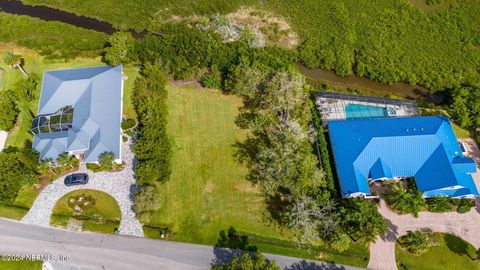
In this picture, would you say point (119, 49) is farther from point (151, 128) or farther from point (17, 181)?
point (17, 181)

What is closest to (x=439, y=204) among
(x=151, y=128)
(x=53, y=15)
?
(x=151, y=128)

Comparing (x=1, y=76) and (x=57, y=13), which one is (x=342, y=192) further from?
(x=57, y=13)

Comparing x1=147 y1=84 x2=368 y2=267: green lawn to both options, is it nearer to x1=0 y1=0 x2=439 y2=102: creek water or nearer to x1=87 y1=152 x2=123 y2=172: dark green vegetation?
x1=87 y1=152 x2=123 y2=172: dark green vegetation

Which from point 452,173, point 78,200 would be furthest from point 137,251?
point 452,173

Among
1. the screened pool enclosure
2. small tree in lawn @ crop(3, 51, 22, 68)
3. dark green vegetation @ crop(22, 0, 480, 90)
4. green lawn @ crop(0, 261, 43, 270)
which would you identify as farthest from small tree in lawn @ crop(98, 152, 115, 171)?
dark green vegetation @ crop(22, 0, 480, 90)

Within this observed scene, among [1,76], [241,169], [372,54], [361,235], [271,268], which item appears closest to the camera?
[271,268]

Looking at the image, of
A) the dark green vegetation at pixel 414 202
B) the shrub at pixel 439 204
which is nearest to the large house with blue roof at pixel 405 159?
the shrub at pixel 439 204
